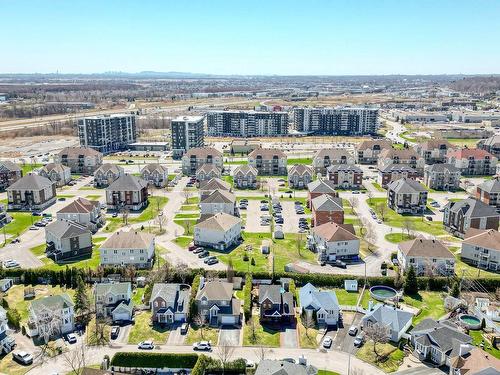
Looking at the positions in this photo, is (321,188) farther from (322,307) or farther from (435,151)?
(435,151)

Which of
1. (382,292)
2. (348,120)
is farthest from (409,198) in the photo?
(348,120)

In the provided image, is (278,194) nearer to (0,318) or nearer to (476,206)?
(476,206)

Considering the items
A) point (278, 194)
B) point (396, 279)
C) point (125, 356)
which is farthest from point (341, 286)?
point (278, 194)

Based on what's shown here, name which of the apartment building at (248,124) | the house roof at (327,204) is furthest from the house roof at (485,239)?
the apartment building at (248,124)

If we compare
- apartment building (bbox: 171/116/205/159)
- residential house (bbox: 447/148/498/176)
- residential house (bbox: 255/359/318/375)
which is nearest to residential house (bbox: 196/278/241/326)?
residential house (bbox: 255/359/318/375)

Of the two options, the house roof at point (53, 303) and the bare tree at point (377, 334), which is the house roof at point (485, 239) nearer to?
the bare tree at point (377, 334)

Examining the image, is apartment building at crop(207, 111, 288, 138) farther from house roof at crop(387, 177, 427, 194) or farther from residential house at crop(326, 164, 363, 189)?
house roof at crop(387, 177, 427, 194)
